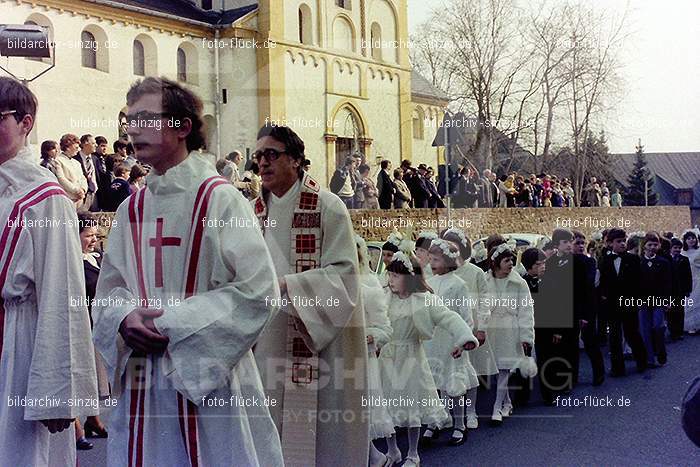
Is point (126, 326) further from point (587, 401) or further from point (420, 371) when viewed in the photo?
point (587, 401)

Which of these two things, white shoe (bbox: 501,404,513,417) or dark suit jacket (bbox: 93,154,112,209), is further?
dark suit jacket (bbox: 93,154,112,209)

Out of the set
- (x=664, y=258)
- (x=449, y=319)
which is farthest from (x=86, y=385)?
(x=664, y=258)

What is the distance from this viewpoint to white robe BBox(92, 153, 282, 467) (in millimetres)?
2916

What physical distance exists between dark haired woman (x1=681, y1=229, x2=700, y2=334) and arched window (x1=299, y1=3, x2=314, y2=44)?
304 inches

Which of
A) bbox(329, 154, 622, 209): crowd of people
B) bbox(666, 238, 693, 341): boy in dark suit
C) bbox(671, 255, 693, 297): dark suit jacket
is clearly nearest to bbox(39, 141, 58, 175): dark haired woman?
bbox(329, 154, 622, 209): crowd of people

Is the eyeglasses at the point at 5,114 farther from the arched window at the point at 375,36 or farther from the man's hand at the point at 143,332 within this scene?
the arched window at the point at 375,36

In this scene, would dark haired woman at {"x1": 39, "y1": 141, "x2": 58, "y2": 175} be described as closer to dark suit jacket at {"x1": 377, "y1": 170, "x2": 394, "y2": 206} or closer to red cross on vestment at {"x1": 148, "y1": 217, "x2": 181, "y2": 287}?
red cross on vestment at {"x1": 148, "y1": 217, "x2": 181, "y2": 287}

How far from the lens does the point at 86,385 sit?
11.6 feet

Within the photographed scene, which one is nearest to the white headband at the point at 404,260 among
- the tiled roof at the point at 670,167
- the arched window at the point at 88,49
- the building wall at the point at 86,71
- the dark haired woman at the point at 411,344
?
the dark haired woman at the point at 411,344

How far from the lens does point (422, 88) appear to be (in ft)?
59.7

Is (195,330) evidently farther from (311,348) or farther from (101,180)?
(101,180)

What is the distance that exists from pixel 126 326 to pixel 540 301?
22.1 feet

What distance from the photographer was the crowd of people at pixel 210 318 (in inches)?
117

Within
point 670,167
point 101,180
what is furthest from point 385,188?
point 670,167
